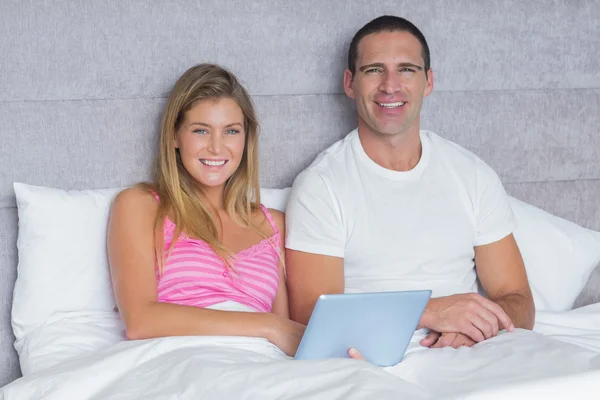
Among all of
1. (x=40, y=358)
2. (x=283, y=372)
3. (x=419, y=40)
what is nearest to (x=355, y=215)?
(x=419, y=40)

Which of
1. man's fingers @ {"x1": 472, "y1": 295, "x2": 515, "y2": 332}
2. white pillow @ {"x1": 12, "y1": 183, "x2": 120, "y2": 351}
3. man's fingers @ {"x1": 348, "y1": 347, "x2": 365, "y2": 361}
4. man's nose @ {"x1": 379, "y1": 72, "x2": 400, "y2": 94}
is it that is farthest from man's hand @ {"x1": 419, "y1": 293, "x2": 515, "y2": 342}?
white pillow @ {"x1": 12, "y1": 183, "x2": 120, "y2": 351}

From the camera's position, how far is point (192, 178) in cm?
201

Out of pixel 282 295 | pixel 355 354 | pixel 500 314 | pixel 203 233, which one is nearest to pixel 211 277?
pixel 203 233

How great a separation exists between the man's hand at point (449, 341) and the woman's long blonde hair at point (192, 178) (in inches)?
19.2

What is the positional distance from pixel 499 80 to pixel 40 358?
1502mm

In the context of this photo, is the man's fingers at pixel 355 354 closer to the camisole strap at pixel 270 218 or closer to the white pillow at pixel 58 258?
the camisole strap at pixel 270 218

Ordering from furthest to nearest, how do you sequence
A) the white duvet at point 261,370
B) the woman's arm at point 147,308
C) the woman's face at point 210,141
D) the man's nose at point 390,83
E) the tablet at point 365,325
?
the man's nose at point 390,83, the woman's face at point 210,141, the woman's arm at point 147,308, the tablet at point 365,325, the white duvet at point 261,370

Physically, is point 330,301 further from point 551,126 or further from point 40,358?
point 551,126

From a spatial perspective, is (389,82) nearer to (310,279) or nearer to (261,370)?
(310,279)

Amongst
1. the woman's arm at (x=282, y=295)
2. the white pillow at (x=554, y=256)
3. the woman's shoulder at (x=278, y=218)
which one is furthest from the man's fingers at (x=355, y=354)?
the white pillow at (x=554, y=256)

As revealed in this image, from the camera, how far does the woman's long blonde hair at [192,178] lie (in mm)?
1897

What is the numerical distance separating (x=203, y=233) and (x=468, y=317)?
630 millimetres

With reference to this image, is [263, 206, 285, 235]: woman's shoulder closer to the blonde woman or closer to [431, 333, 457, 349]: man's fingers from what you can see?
the blonde woman

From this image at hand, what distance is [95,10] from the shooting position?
6.66 feet
